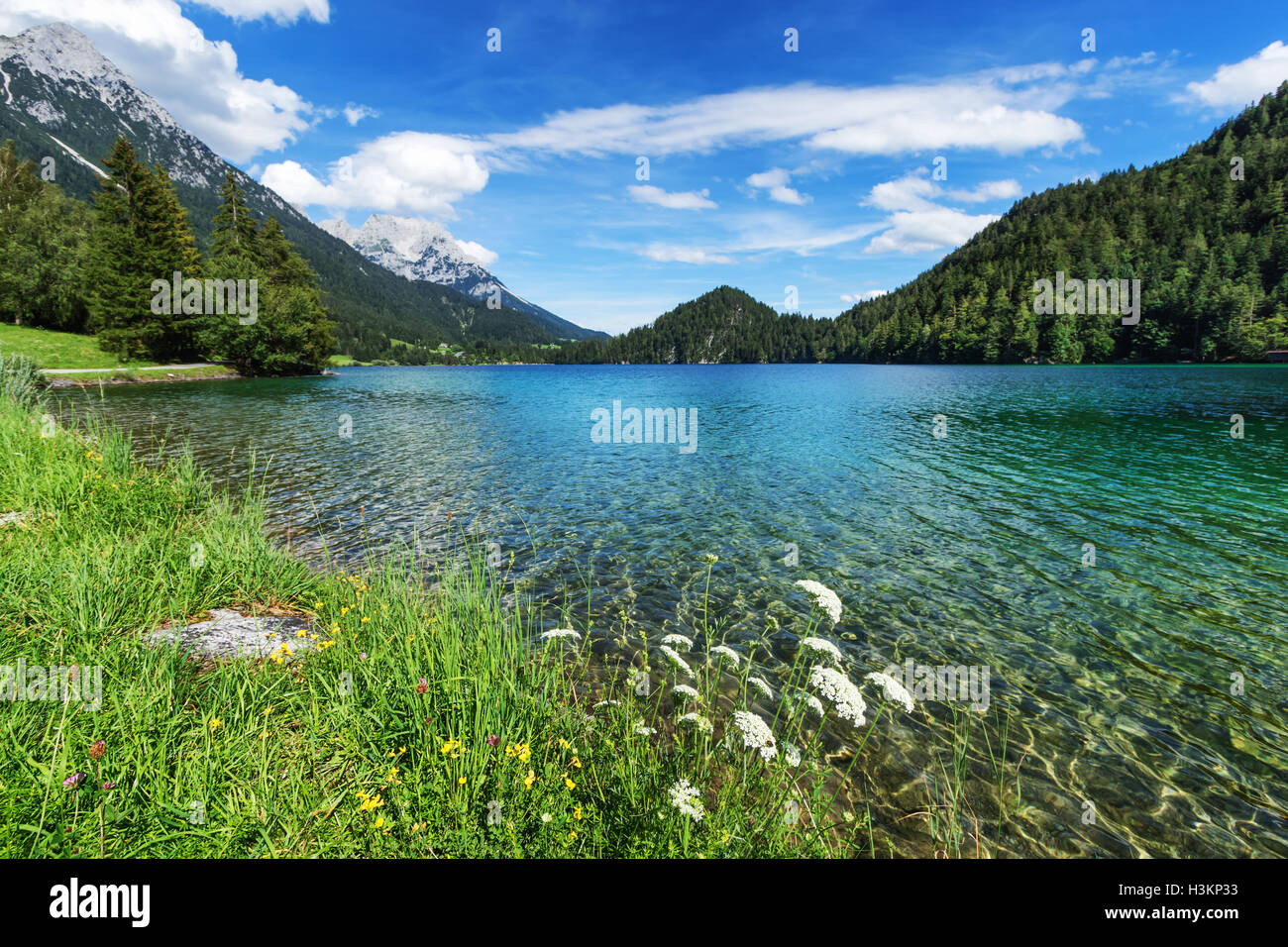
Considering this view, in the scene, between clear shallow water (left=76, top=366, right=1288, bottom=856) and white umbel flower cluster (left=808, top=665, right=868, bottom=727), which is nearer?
white umbel flower cluster (left=808, top=665, right=868, bottom=727)

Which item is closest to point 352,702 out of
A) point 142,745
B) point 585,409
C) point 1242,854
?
point 142,745

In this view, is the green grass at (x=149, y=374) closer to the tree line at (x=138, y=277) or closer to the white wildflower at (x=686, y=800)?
the tree line at (x=138, y=277)

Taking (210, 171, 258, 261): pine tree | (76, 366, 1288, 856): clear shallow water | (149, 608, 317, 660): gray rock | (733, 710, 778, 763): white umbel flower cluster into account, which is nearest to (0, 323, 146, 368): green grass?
(210, 171, 258, 261): pine tree

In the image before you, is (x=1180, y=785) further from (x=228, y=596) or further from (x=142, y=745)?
(x=228, y=596)

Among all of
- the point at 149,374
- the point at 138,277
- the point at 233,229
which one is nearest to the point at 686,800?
the point at 149,374

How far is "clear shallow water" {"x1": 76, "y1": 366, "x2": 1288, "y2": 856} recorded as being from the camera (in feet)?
21.5

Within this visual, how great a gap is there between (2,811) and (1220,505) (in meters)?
28.3

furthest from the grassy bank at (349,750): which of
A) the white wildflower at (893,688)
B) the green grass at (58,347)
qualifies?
the green grass at (58,347)

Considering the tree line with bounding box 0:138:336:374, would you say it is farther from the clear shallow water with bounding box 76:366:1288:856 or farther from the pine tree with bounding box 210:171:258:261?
the clear shallow water with bounding box 76:366:1288:856

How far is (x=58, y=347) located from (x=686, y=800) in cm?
8728

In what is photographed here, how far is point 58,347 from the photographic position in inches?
2285

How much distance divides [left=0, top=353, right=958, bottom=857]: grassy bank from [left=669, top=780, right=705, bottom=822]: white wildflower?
0.08ft

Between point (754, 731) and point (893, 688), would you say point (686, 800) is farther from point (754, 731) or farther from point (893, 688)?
point (893, 688)

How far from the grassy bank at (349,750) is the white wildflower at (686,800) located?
2 centimetres
